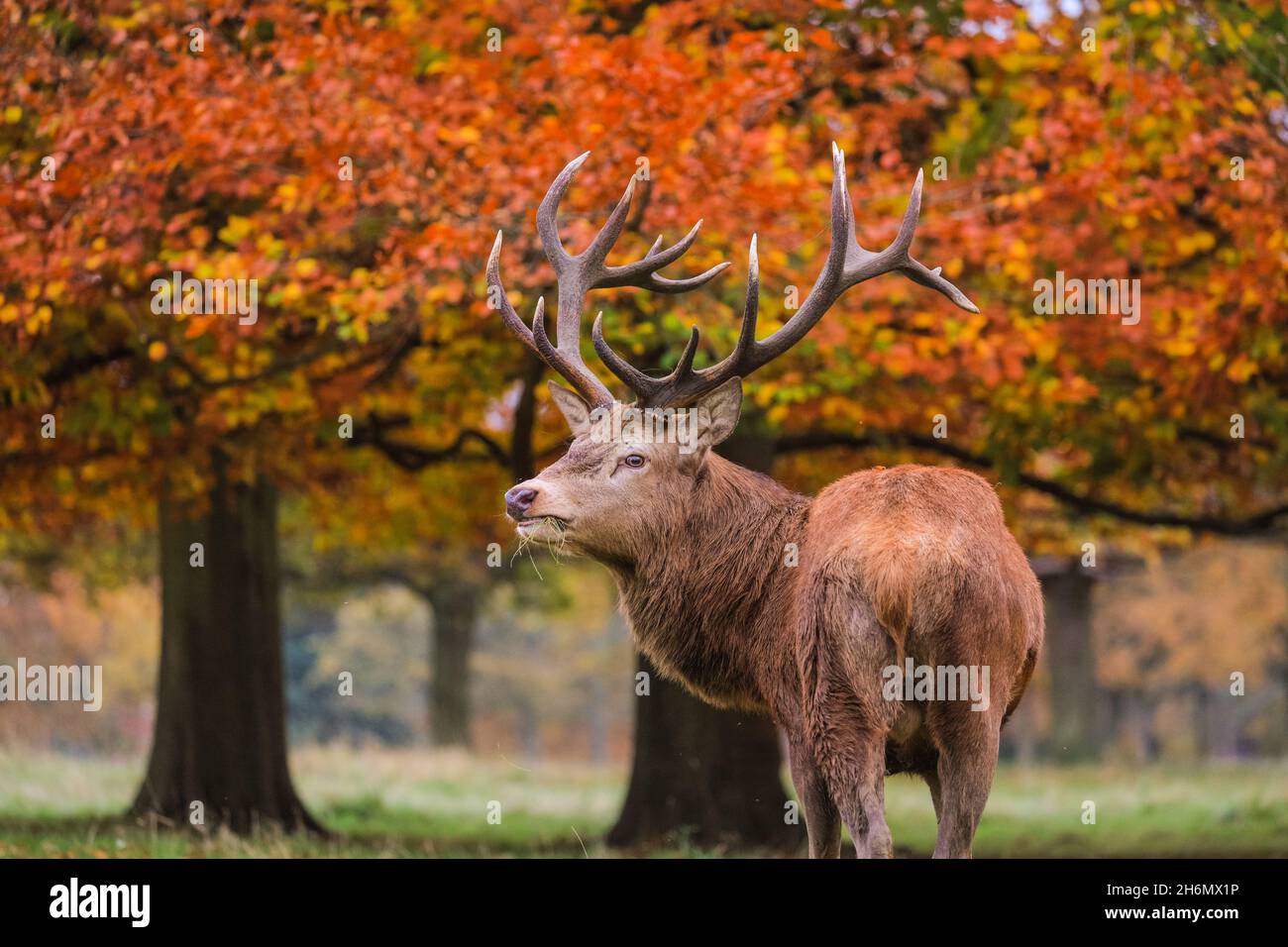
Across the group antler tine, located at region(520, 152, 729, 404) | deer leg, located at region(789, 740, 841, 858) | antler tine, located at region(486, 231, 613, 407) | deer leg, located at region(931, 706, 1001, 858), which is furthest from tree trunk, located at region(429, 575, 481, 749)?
deer leg, located at region(931, 706, 1001, 858)

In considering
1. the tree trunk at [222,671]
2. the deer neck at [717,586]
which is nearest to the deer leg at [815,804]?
the deer neck at [717,586]

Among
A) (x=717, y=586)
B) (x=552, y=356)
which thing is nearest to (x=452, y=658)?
(x=552, y=356)

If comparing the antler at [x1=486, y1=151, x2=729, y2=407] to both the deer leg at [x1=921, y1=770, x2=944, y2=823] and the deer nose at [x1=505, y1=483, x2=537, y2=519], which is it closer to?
the deer nose at [x1=505, y1=483, x2=537, y2=519]

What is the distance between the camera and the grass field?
11.7 metres

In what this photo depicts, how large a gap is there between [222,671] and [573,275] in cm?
746

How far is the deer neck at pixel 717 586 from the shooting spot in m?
6.80

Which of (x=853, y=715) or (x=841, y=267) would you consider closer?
(x=853, y=715)

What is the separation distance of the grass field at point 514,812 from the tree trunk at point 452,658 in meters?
3.49

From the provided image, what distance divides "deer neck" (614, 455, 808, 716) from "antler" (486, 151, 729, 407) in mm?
747

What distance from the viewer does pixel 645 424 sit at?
6.88 m

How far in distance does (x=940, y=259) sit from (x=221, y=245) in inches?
201

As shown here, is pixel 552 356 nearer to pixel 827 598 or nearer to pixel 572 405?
pixel 572 405

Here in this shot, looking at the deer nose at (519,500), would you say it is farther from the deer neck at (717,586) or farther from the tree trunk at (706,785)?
the tree trunk at (706,785)

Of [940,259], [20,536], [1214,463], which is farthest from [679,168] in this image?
[20,536]
